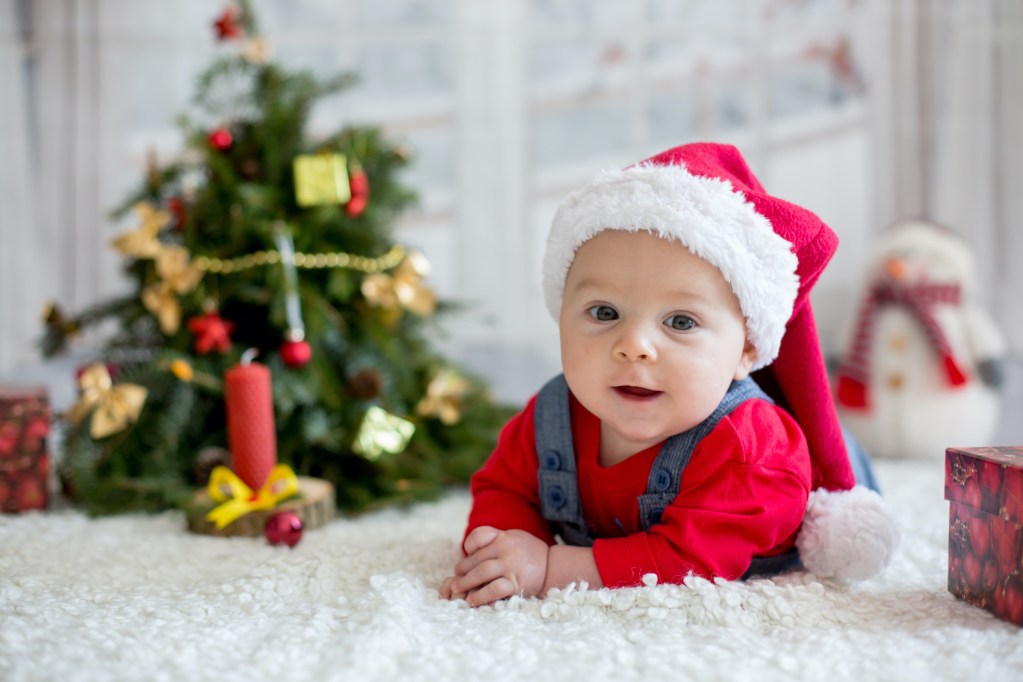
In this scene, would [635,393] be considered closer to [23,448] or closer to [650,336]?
[650,336]

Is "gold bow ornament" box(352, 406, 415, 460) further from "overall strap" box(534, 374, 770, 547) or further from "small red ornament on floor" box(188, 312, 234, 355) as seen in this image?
"overall strap" box(534, 374, 770, 547)

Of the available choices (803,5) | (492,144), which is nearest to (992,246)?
(803,5)

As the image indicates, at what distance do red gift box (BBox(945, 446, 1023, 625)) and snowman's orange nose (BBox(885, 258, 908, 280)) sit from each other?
103 cm

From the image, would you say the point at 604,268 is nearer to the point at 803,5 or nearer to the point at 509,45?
the point at 509,45

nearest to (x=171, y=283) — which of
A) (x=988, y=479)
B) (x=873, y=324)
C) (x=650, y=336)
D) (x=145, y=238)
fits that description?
(x=145, y=238)

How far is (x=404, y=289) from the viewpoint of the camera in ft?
5.19

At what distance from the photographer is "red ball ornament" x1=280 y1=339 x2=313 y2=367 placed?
57.4 inches

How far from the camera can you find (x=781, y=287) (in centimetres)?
96

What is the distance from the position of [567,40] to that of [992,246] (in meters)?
1.12

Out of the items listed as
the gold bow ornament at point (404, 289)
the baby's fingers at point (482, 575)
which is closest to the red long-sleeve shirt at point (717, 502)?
the baby's fingers at point (482, 575)

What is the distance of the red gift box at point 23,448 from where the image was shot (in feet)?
4.61

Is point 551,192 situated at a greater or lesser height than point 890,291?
greater

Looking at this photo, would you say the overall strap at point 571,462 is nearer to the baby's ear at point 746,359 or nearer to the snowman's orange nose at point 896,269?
the baby's ear at point 746,359

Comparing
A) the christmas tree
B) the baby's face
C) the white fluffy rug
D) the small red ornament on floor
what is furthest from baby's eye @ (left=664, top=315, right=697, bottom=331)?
the small red ornament on floor
